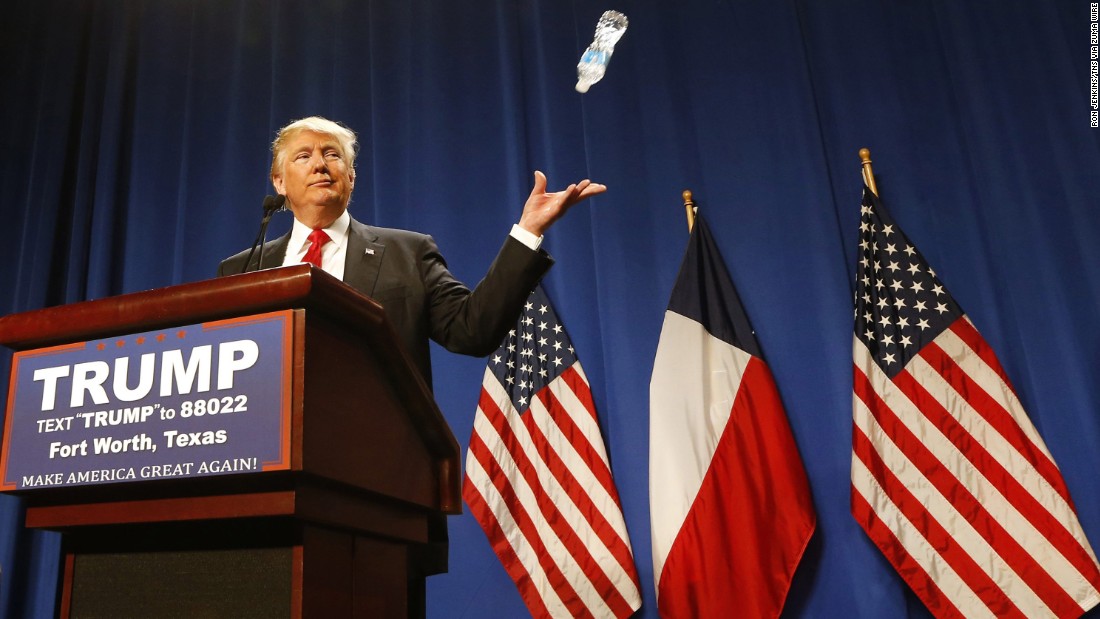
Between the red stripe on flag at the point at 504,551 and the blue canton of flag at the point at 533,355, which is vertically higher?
the blue canton of flag at the point at 533,355

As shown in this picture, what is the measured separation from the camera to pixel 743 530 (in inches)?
108

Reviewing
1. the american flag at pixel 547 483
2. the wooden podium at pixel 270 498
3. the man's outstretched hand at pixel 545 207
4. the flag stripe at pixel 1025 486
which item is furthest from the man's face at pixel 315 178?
the flag stripe at pixel 1025 486

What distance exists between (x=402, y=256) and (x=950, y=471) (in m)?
1.98

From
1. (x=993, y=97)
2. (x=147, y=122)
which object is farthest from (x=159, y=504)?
(x=147, y=122)

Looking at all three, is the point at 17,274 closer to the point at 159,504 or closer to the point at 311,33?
the point at 311,33

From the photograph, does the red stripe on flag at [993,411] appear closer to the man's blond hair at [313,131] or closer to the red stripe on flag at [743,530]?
the red stripe on flag at [743,530]

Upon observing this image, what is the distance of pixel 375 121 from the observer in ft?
13.0

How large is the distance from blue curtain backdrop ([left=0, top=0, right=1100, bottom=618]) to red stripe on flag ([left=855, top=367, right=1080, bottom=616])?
21cm

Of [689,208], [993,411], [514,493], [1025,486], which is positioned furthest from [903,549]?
[689,208]

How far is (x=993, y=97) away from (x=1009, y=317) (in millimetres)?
833

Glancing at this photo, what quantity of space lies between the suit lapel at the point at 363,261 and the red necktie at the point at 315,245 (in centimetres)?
5

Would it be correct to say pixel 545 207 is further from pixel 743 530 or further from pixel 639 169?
pixel 639 169

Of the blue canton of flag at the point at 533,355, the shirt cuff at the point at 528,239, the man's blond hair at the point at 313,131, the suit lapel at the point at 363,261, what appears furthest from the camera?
the blue canton of flag at the point at 533,355

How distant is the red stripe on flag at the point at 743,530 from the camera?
270cm
